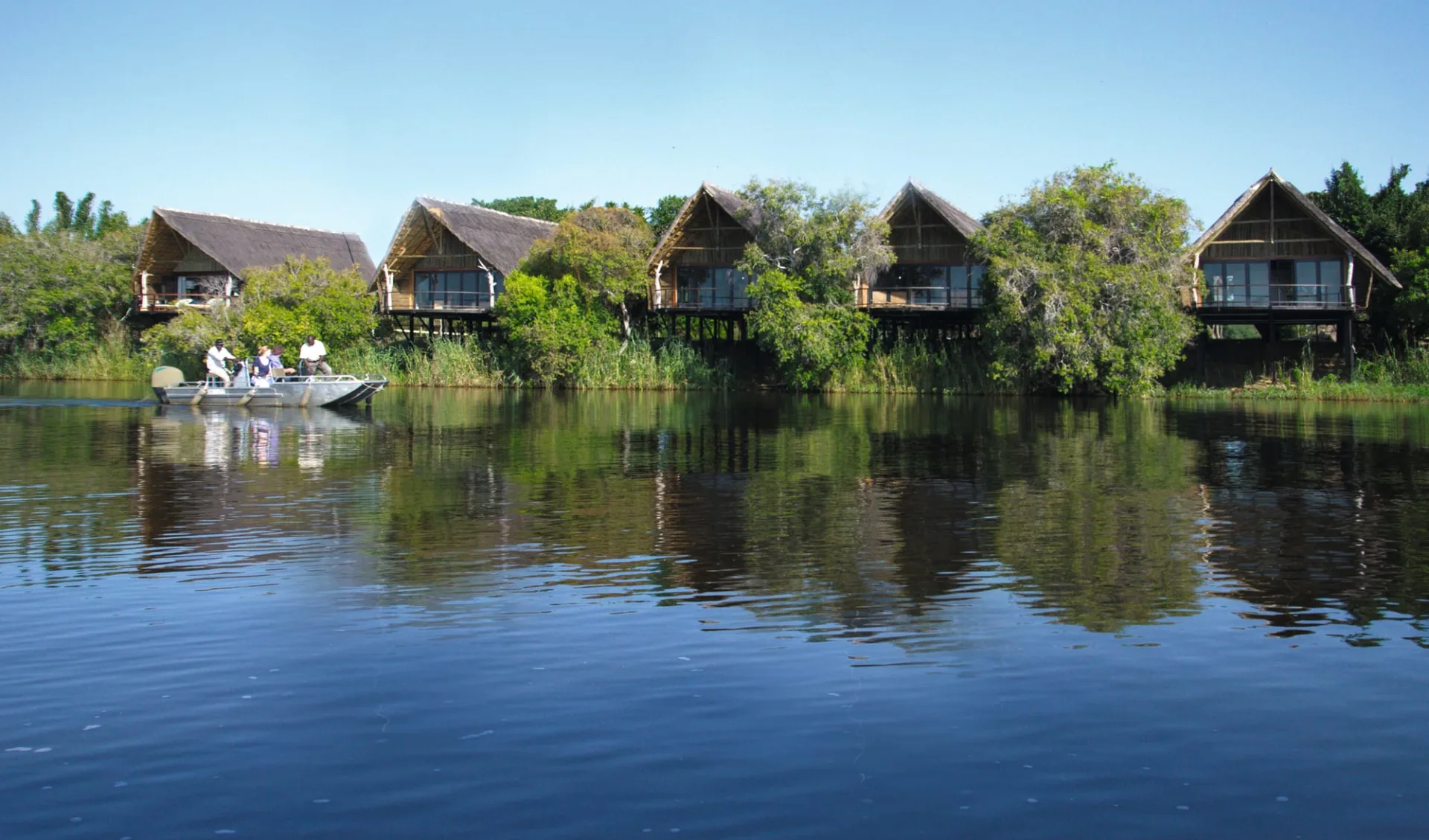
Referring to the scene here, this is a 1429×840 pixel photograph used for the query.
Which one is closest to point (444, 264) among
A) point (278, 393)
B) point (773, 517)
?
point (278, 393)

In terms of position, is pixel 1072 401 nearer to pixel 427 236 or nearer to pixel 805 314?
pixel 805 314

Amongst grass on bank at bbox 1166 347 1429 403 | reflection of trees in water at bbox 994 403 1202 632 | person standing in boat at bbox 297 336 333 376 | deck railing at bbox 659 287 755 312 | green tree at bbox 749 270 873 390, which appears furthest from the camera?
deck railing at bbox 659 287 755 312

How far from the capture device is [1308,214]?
37.7m

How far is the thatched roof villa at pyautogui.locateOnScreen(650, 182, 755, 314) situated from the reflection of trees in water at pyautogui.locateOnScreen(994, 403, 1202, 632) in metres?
23.9

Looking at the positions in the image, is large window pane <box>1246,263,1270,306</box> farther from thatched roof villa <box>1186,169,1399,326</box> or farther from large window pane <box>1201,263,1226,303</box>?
large window pane <box>1201,263,1226,303</box>

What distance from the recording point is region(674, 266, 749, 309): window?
43.0 metres

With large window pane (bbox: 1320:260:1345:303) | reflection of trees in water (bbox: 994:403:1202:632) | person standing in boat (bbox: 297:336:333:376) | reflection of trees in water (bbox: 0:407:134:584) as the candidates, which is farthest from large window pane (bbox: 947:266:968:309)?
reflection of trees in water (bbox: 0:407:134:584)

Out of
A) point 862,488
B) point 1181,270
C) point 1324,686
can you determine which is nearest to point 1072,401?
point 1181,270

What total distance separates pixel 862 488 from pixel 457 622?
731 cm

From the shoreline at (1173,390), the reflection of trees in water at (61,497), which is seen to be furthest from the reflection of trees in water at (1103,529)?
the shoreline at (1173,390)

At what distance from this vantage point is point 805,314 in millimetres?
38562

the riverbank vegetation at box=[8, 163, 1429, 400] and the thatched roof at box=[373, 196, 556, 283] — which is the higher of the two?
the thatched roof at box=[373, 196, 556, 283]

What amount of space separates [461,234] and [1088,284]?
22392 millimetres

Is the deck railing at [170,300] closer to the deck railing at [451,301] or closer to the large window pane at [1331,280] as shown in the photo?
the deck railing at [451,301]
